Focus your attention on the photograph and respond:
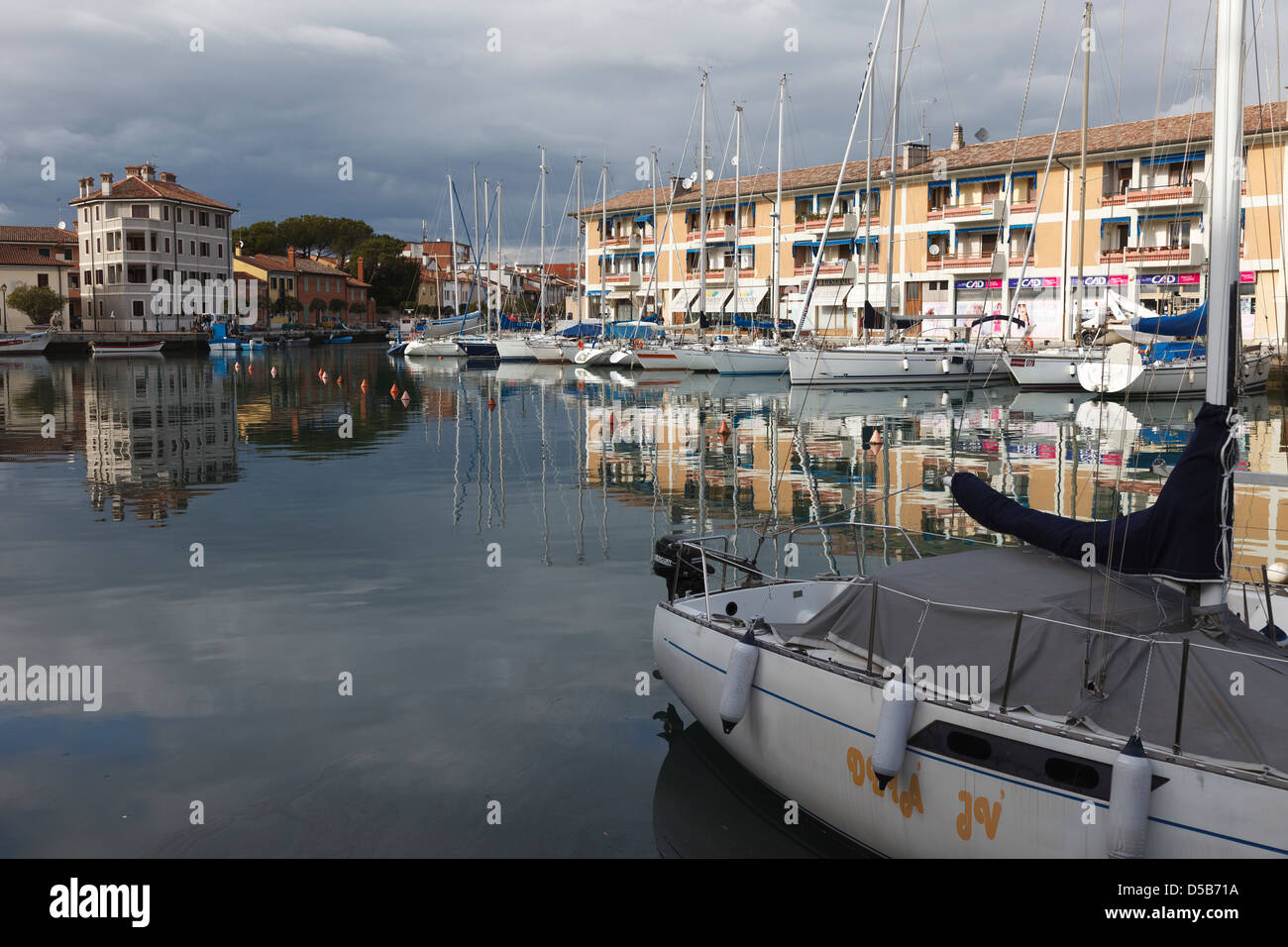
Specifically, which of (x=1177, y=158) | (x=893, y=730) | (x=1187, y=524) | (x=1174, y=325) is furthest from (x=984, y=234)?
(x=893, y=730)

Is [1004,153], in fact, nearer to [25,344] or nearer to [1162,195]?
[1162,195]

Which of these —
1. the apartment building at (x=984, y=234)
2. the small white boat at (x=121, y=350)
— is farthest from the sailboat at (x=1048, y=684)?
the small white boat at (x=121, y=350)

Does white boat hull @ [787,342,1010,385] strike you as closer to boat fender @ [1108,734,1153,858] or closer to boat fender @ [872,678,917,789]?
boat fender @ [872,678,917,789]

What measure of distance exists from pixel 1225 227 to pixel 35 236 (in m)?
118

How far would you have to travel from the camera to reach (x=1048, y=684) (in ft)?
23.5

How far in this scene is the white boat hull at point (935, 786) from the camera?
19.8 feet

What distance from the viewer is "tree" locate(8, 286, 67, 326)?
92.0 metres

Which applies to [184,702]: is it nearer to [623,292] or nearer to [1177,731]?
[1177,731]

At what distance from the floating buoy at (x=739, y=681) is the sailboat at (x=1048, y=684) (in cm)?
2

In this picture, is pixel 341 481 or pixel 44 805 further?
pixel 341 481

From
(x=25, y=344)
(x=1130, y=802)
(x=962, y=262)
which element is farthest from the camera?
(x=25, y=344)
